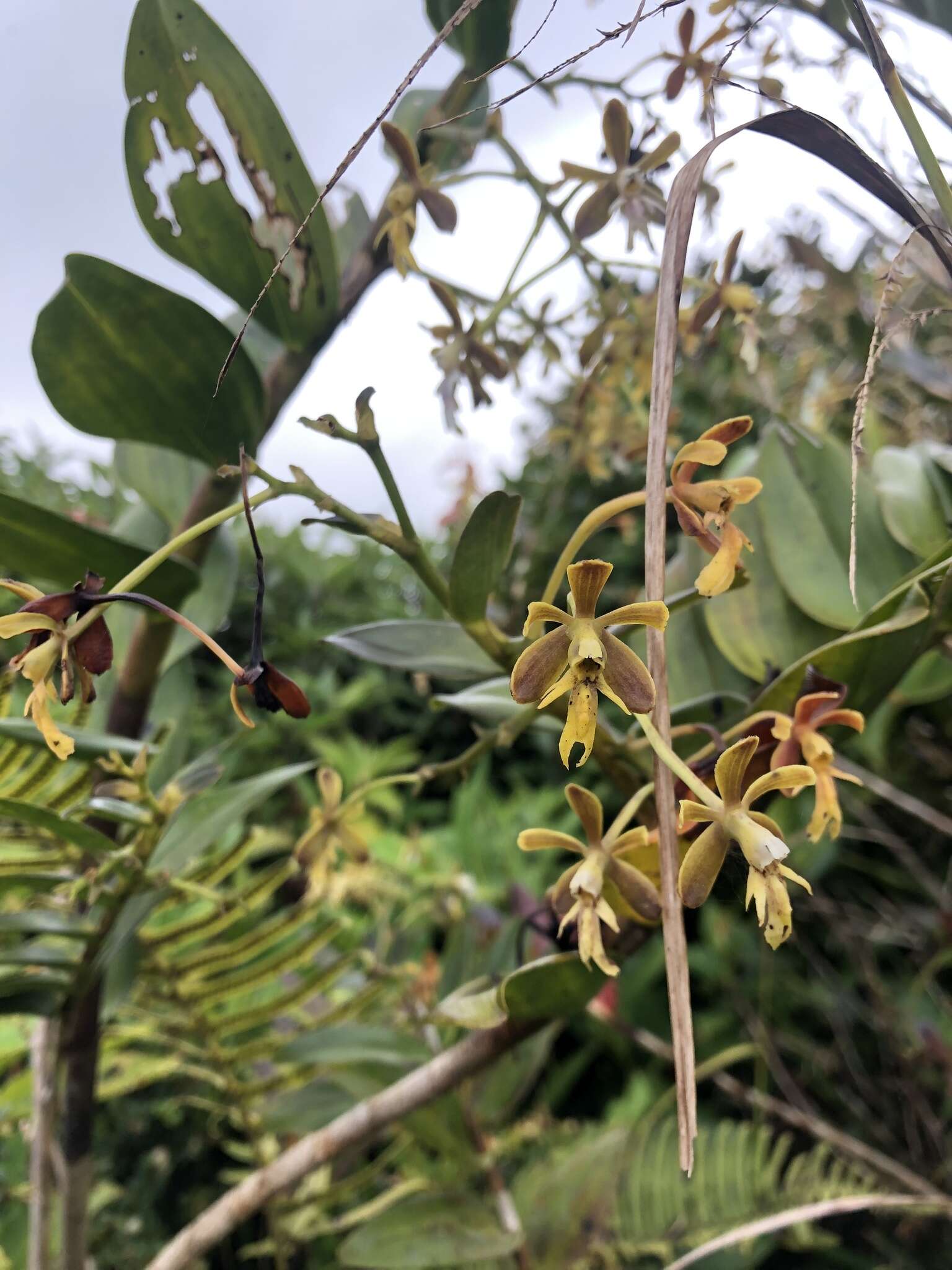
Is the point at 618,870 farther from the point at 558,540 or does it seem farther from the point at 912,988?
the point at 558,540

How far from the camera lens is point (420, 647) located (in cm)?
33

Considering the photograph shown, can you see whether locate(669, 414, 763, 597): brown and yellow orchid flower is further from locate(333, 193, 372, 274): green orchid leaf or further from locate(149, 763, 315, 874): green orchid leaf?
locate(333, 193, 372, 274): green orchid leaf

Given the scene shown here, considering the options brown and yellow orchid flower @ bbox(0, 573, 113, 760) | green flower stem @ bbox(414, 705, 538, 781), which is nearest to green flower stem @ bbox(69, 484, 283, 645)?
brown and yellow orchid flower @ bbox(0, 573, 113, 760)

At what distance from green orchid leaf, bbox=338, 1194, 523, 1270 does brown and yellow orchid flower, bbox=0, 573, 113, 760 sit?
1.03ft

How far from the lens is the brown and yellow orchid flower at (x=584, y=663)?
21 cm

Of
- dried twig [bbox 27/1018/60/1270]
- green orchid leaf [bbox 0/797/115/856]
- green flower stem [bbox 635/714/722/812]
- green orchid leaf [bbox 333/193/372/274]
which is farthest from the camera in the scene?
green orchid leaf [bbox 333/193/372/274]

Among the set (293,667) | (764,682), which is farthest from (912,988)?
(293,667)

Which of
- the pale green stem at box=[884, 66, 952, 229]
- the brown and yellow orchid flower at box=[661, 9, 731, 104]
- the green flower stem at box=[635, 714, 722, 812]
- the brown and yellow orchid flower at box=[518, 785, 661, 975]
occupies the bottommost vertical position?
the brown and yellow orchid flower at box=[518, 785, 661, 975]

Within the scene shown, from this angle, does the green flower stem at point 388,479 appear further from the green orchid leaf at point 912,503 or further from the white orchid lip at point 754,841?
the green orchid leaf at point 912,503

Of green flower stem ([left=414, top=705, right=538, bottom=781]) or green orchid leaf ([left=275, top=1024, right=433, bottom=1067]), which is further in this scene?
green orchid leaf ([left=275, top=1024, right=433, bottom=1067])

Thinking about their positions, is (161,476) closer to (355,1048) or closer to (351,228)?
(351,228)

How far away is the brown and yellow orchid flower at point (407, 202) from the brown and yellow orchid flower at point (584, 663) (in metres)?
0.17

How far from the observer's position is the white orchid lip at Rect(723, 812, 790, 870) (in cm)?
20

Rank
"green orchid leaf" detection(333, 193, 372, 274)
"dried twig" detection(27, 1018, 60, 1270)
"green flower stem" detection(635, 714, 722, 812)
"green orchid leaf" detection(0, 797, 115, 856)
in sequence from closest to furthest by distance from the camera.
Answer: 1. "green flower stem" detection(635, 714, 722, 812)
2. "green orchid leaf" detection(0, 797, 115, 856)
3. "dried twig" detection(27, 1018, 60, 1270)
4. "green orchid leaf" detection(333, 193, 372, 274)
